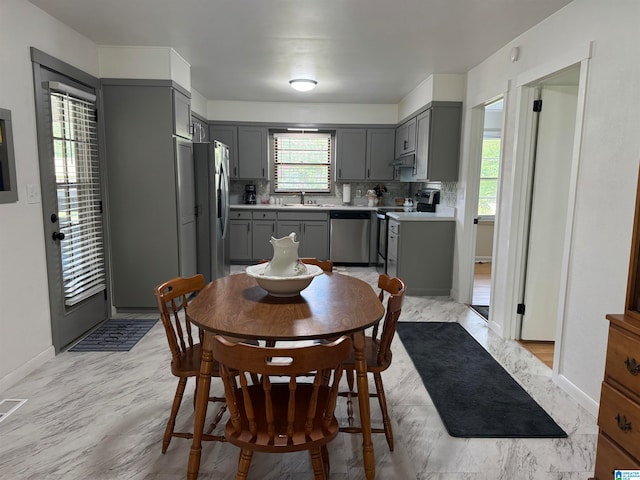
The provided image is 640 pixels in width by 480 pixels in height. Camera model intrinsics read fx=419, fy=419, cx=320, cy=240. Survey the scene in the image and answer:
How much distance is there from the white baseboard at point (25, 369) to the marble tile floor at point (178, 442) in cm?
4

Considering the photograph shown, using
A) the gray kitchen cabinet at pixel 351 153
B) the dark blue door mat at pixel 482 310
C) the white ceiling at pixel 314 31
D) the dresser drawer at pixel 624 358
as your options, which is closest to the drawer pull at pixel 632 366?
the dresser drawer at pixel 624 358

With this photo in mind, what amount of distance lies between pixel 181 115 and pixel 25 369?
248 cm

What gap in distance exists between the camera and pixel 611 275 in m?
2.27

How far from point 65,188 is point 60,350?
1.22 meters

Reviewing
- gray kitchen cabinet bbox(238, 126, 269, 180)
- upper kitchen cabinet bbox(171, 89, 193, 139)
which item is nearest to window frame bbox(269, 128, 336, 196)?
gray kitchen cabinet bbox(238, 126, 269, 180)

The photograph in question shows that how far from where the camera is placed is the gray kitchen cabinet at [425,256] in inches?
186

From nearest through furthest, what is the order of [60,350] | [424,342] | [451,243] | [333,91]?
[60,350] < [424,342] < [451,243] < [333,91]

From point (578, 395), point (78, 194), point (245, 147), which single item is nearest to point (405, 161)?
point (245, 147)

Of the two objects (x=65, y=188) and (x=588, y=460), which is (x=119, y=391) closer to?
(x=65, y=188)

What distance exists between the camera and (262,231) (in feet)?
20.5

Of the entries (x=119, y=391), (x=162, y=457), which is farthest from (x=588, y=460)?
(x=119, y=391)

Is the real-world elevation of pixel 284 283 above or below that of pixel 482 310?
above

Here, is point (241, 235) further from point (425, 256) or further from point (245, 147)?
point (425, 256)

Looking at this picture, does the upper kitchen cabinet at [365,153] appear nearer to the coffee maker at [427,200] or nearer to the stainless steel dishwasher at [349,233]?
the stainless steel dishwasher at [349,233]
